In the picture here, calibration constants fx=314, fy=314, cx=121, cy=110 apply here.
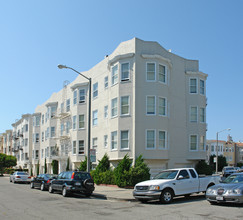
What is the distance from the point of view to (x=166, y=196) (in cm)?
1434

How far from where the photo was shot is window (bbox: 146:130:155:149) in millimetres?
25547

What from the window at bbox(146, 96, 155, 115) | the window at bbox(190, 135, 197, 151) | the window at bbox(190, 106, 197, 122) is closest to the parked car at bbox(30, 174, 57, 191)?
the window at bbox(146, 96, 155, 115)

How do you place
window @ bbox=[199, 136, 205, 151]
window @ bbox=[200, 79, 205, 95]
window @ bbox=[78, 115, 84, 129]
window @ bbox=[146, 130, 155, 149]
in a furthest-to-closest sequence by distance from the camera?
window @ bbox=[78, 115, 84, 129] < window @ bbox=[200, 79, 205, 95] < window @ bbox=[199, 136, 205, 151] < window @ bbox=[146, 130, 155, 149]

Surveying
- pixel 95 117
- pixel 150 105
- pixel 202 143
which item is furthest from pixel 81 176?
pixel 202 143

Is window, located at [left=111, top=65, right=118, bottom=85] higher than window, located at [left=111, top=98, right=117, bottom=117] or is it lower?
higher

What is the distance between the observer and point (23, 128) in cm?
6406

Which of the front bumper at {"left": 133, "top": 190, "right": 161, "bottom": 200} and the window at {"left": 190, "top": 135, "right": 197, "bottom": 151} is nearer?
the front bumper at {"left": 133, "top": 190, "right": 161, "bottom": 200}

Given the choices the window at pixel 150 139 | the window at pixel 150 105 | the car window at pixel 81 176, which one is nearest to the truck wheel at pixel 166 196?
the car window at pixel 81 176

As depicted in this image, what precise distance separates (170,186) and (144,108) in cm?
1203

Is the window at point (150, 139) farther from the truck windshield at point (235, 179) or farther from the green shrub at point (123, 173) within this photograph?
the truck windshield at point (235, 179)

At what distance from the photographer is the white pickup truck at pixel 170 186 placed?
14188 mm

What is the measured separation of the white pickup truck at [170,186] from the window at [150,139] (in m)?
9.36

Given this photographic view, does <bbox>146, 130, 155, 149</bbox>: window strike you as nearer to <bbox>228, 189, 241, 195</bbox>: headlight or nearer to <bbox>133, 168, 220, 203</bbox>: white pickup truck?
<bbox>133, 168, 220, 203</bbox>: white pickup truck

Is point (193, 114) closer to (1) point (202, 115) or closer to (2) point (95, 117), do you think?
(1) point (202, 115)
